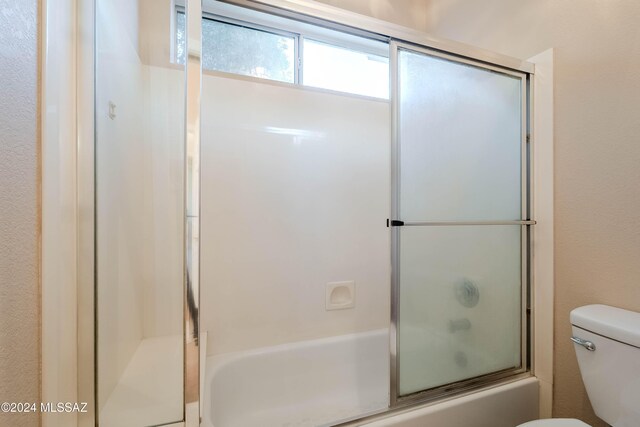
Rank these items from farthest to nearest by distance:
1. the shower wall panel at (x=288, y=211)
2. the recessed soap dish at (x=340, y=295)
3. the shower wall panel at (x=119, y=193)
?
the recessed soap dish at (x=340, y=295), the shower wall panel at (x=288, y=211), the shower wall panel at (x=119, y=193)

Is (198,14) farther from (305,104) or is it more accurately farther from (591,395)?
(591,395)

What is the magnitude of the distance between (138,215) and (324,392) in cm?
148

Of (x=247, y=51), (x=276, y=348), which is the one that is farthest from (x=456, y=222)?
(x=247, y=51)

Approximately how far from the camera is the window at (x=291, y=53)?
5.82ft

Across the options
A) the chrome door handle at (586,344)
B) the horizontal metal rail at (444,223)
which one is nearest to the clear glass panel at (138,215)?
the horizontal metal rail at (444,223)

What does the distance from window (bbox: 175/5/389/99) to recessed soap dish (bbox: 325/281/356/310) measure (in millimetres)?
1357

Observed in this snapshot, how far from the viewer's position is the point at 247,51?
1837 mm

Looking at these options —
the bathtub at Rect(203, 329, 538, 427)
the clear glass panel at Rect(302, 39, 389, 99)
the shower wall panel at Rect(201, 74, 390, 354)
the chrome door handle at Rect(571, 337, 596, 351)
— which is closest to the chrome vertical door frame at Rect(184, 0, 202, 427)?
the bathtub at Rect(203, 329, 538, 427)

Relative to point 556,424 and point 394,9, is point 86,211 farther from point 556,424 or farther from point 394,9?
point 394,9

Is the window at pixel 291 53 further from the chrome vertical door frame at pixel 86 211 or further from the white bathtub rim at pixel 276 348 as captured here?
the white bathtub rim at pixel 276 348

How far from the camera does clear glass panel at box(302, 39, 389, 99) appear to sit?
6.40 feet

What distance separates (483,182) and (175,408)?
1.57 m

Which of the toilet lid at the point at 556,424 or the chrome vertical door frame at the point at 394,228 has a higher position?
the chrome vertical door frame at the point at 394,228

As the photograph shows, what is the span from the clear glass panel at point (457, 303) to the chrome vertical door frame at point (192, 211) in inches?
32.6
